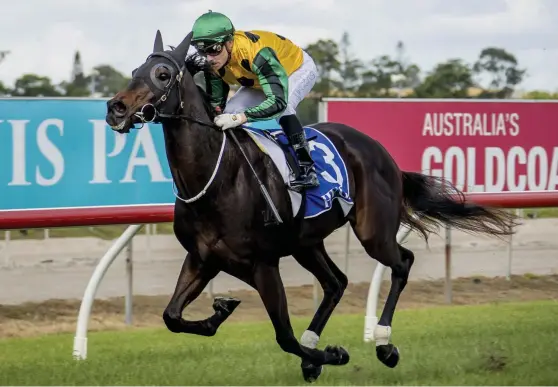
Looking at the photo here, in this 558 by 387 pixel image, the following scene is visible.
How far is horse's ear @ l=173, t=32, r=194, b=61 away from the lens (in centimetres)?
472

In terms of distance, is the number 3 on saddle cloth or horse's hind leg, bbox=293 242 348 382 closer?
the number 3 on saddle cloth

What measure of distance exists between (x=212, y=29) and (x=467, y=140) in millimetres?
4255

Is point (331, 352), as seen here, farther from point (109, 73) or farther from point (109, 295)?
point (109, 73)

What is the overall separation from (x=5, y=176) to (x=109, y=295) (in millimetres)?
2987

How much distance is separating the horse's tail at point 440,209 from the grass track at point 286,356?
2.19 ft

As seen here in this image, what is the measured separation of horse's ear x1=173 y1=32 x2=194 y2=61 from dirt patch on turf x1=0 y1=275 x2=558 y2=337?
10.2 feet

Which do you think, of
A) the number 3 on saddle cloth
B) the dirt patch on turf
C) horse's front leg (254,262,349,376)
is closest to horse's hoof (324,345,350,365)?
horse's front leg (254,262,349,376)

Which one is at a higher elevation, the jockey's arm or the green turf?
the jockey's arm

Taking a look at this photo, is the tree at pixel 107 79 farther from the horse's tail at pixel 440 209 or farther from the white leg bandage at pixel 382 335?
the white leg bandage at pixel 382 335

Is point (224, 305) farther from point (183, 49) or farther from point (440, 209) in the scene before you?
point (440, 209)

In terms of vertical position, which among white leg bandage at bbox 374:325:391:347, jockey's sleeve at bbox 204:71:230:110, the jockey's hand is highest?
jockey's sleeve at bbox 204:71:230:110


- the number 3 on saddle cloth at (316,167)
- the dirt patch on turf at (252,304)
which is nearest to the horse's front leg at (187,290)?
the number 3 on saddle cloth at (316,167)

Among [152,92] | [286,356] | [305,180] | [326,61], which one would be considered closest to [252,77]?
[305,180]

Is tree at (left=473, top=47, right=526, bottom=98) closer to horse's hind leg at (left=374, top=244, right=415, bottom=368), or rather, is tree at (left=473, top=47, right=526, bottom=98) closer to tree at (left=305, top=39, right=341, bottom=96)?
tree at (left=305, top=39, right=341, bottom=96)
